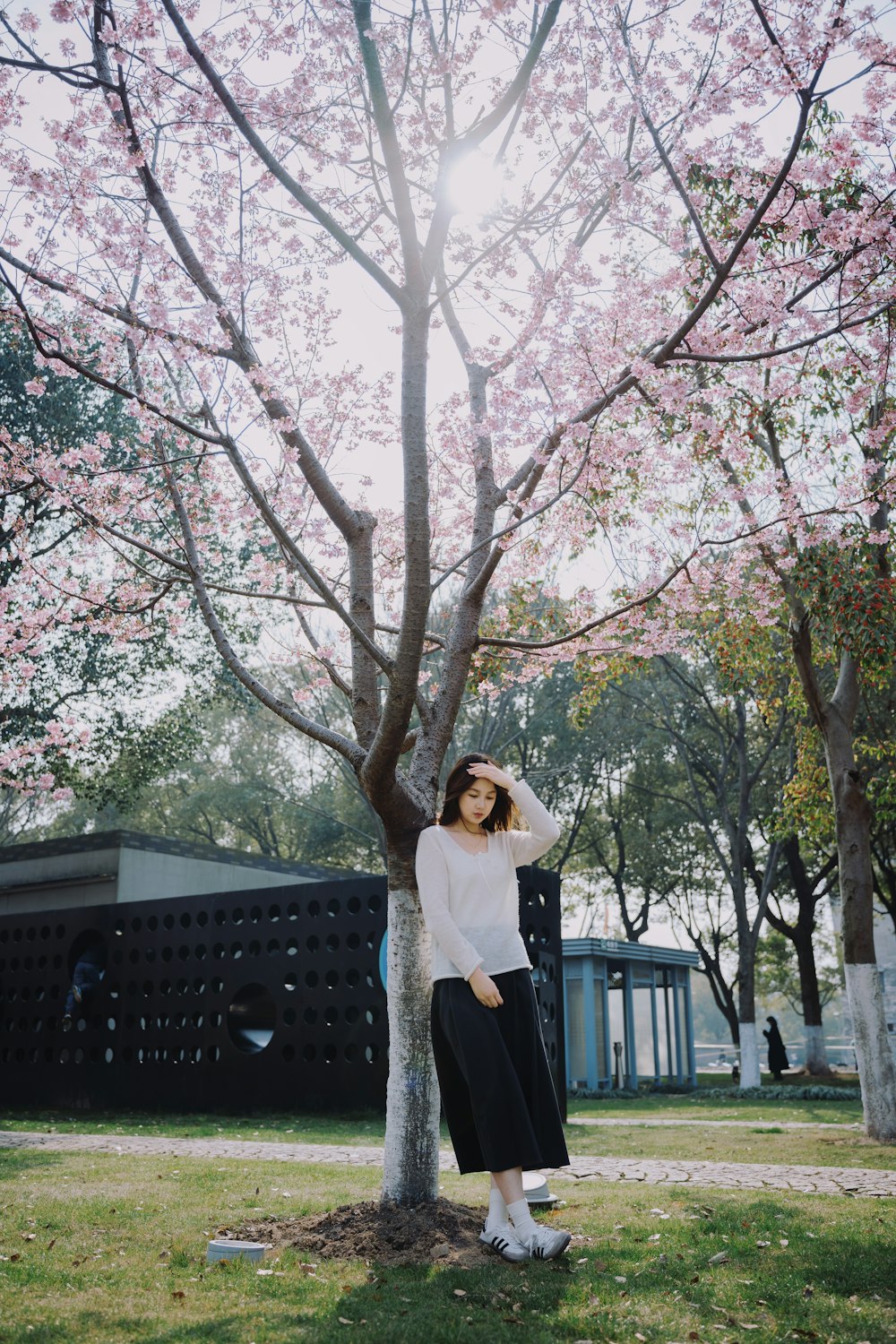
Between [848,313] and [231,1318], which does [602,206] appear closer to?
[848,313]

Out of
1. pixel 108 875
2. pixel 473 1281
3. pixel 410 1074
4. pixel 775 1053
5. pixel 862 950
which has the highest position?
pixel 108 875

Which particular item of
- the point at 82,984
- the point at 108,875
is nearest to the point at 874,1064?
the point at 82,984

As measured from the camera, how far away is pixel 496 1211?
403cm

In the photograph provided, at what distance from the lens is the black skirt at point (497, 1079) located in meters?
3.82

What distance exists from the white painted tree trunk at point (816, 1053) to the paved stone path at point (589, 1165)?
15106mm

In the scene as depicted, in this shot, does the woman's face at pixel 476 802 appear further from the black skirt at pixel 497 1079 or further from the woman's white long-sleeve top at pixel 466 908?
the black skirt at pixel 497 1079

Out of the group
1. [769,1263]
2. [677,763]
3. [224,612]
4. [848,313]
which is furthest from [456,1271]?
[677,763]

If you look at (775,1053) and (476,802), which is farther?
(775,1053)

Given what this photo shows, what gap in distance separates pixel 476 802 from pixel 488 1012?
81 centimetres

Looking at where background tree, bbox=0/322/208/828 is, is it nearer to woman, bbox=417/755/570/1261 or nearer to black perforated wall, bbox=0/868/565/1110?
black perforated wall, bbox=0/868/565/1110

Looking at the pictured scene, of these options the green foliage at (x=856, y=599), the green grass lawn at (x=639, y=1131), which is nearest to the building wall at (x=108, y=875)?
the green grass lawn at (x=639, y=1131)

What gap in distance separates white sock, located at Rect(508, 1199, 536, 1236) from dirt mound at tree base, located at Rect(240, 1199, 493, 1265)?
19 cm

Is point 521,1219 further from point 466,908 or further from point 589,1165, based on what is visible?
point 589,1165

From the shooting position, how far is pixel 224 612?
16859 mm
